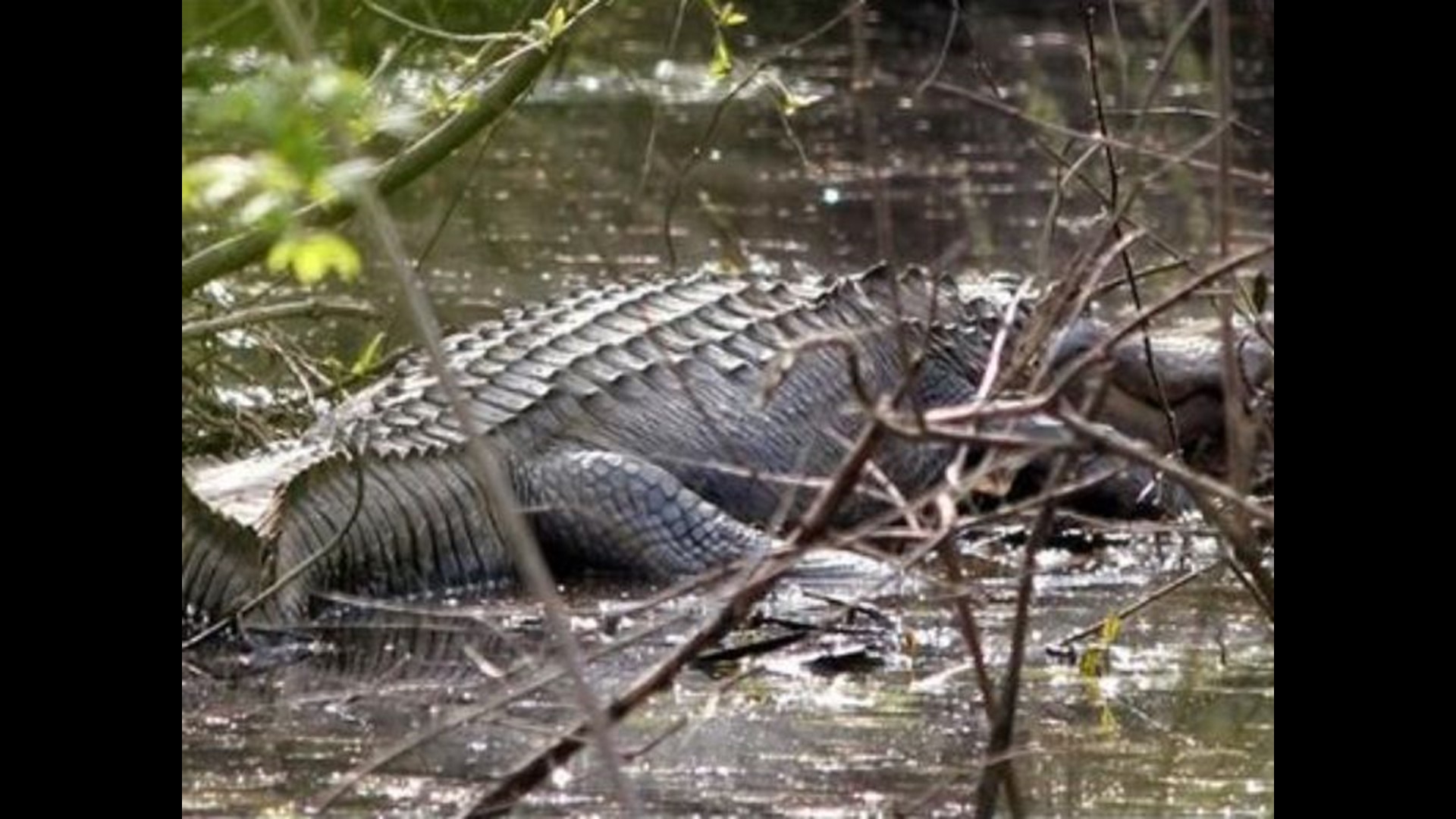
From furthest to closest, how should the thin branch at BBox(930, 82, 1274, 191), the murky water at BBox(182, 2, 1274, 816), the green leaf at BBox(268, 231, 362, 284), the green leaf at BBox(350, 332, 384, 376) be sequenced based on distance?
the green leaf at BBox(350, 332, 384, 376) < the murky water at BBox(182, 2, 1274, 816) < the thin branch at BBox(930, 82, 1274, 191) < the green leaf at BBox(268, 231, 362, 284)

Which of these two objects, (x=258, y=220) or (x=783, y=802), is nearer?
(x=258, y=220)

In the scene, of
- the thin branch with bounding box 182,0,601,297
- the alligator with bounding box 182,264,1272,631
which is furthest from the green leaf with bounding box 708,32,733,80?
the alligator with bounding box 182,264,1272,631

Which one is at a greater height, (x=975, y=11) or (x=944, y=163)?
(x=975, y=11)

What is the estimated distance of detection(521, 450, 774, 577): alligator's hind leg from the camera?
706cm

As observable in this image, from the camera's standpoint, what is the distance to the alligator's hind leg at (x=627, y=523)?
7.06m

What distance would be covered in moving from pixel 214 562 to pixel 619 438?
154cm

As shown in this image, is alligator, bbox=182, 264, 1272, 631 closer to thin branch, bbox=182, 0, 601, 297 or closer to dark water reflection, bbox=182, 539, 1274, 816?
dark water reflection, bbox=182, 539, 1274, 816

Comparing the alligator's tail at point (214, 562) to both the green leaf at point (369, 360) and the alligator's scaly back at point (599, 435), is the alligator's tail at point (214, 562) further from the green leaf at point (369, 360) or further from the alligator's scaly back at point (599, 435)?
the green leaf at point (369, 360)

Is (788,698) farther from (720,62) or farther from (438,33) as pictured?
(438,33)
